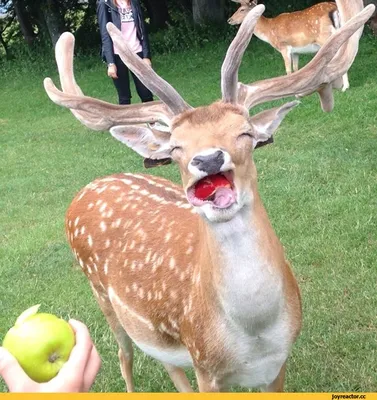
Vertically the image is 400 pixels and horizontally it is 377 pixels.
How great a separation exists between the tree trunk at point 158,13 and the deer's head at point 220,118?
18.8 metres

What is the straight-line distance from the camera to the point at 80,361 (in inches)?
76.0

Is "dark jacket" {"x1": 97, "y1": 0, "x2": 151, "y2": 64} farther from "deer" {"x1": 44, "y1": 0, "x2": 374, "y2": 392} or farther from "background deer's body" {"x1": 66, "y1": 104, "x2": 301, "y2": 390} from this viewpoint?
"deer" {"x1": 44, "y1": 0, "x2": 374, "y2": 392}

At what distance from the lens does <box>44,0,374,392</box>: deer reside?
2.67 m

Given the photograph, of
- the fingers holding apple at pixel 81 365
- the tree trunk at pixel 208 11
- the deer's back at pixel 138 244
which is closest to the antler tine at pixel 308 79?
the deer's back at pixel 138 244

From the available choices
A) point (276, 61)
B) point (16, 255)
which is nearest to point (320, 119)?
point (16, 255)

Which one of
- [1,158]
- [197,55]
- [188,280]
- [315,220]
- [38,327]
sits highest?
[38,327]

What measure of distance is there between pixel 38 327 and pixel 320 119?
7263 millimetres

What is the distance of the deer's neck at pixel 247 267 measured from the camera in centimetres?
272

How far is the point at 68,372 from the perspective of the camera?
1.89 meters

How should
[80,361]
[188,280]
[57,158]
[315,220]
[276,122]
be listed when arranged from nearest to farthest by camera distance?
[80,361]
[276,122]
[188,280]
[315,220]
[57,158]

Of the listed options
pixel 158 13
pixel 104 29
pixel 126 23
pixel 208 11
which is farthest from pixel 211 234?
pixel 158 13

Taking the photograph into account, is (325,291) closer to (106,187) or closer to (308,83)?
(106,187)

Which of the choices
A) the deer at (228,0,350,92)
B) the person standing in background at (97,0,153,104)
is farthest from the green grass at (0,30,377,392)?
the person standing in background at (97,0,153,104)

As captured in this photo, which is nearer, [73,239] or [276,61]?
[73,239]
